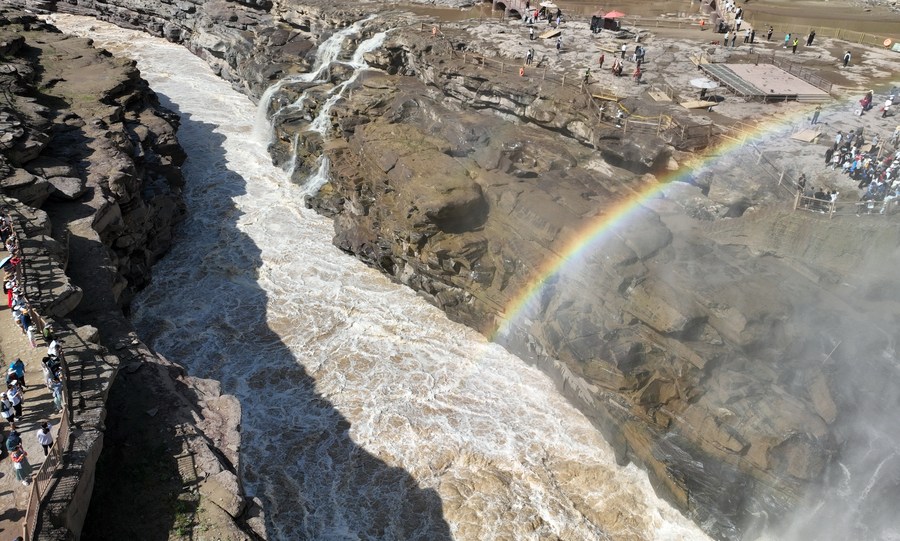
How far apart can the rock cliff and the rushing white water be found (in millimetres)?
3435

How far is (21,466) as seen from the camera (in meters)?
15.2

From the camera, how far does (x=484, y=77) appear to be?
38.6 metres

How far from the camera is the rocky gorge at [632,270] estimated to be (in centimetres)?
2141

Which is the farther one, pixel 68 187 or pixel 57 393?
pixel 68 187

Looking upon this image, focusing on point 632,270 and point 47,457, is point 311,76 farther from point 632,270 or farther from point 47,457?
point 47,457

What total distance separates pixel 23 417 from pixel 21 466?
7.85ft

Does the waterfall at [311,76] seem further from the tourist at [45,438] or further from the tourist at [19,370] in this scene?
the tourist at [45,438]

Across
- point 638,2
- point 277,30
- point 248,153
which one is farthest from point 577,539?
point 638,2

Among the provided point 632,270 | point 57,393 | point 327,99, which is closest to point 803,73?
point 632,270

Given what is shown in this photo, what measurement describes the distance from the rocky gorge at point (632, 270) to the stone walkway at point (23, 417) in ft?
38.6

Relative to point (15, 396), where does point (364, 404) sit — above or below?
below

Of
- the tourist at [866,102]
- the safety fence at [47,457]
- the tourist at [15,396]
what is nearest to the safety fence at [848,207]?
the tourist at [866,102]

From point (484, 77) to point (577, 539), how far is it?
27.0 m

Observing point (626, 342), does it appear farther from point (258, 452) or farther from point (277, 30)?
point (277, 30)
